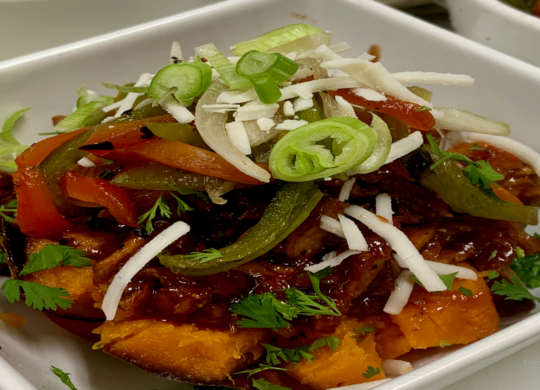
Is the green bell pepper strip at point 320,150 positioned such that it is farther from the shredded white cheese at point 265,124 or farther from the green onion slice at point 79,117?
the green onion slice at point 79,117

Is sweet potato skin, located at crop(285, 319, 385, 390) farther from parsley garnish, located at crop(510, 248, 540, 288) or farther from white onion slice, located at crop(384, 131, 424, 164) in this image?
parsley garnish, located at crop(510, 248, 540, 288)

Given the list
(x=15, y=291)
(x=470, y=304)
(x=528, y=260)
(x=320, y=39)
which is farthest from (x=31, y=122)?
(x=528, y=260)

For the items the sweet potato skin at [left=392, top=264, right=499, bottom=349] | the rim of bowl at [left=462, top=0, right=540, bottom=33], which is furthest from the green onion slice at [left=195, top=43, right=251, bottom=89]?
the rim of bowl at [left=462, top=0, right=540, bottom=33]

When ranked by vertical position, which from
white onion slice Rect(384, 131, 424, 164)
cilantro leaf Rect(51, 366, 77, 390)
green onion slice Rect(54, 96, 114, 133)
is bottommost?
cilantro leaf Rect(51, 366, 77, 390)

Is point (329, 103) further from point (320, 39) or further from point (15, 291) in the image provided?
point (15, 291)

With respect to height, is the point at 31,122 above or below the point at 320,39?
below

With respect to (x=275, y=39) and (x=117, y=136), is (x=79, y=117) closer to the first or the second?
(x=117, y=136)

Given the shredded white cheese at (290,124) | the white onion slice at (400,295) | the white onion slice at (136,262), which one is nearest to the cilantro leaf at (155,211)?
the white onion slice at (136,262)
